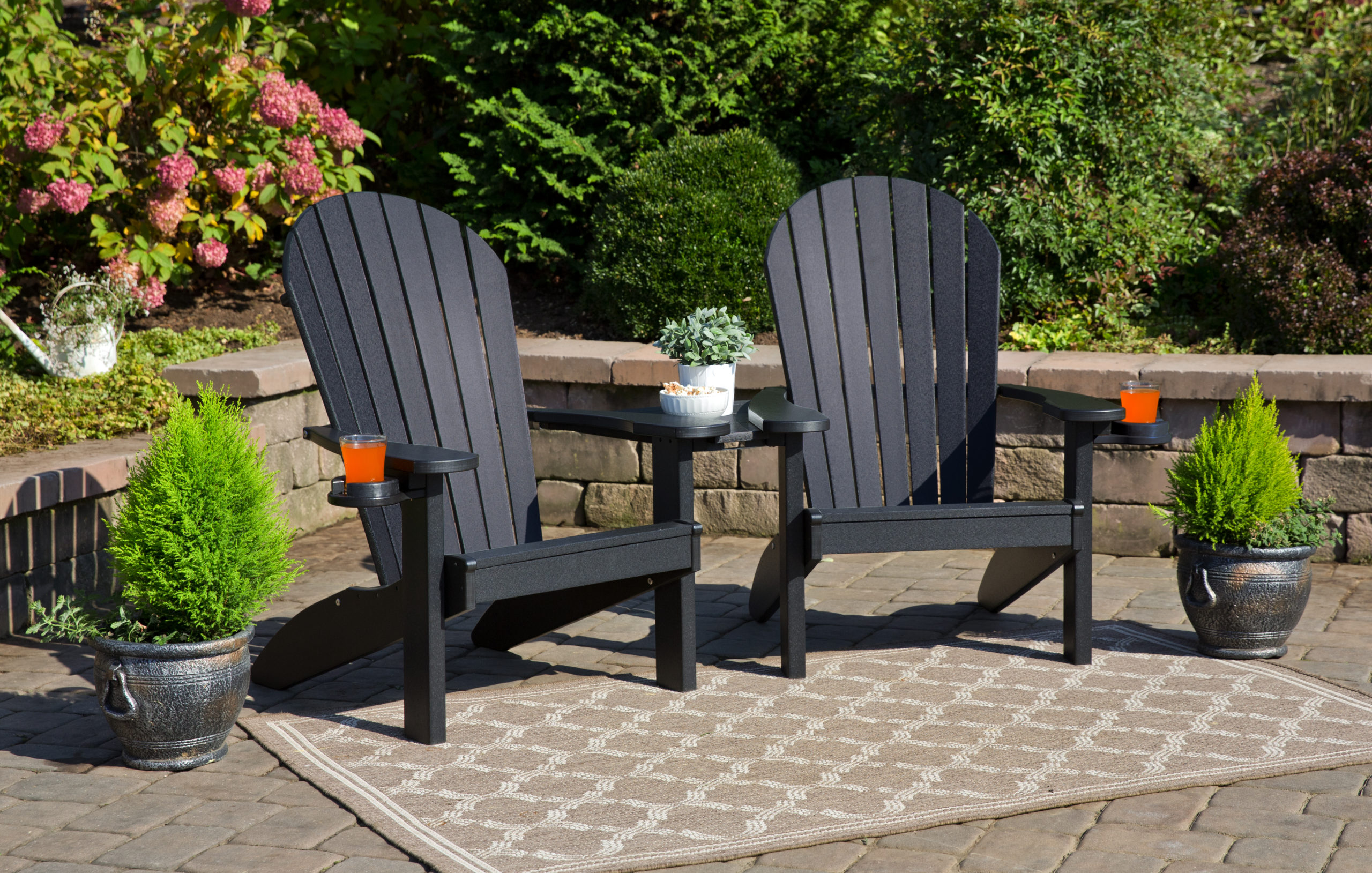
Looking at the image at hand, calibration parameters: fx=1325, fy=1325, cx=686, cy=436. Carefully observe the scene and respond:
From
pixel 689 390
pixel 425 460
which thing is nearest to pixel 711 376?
pixel 689 390

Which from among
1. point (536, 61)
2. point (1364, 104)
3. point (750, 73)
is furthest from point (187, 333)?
point (1364, 104)

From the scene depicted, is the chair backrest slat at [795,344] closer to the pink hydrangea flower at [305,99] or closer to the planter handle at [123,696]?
the planter handle at [123,696]

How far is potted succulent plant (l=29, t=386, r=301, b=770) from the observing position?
2584 millimetres

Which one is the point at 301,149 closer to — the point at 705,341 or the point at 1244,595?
the point at 705,341

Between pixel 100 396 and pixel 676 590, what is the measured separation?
2427 mm

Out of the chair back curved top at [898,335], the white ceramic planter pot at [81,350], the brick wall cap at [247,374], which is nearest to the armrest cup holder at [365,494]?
the chair back curved top at [898,335]

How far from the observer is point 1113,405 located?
10.5 feet

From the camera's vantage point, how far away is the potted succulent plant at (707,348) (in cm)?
313

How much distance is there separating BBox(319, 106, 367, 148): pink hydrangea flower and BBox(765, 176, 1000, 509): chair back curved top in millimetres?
2680

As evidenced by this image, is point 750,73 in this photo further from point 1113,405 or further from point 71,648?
point 71,648

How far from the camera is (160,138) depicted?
526 cm

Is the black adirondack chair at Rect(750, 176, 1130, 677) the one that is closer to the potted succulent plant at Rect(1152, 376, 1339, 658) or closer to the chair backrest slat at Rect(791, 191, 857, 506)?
the chair backrest slat at Rect(791, 191, 857, 506)

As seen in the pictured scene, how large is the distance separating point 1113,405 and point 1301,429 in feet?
4.15

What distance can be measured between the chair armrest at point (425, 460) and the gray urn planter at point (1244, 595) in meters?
1.80
